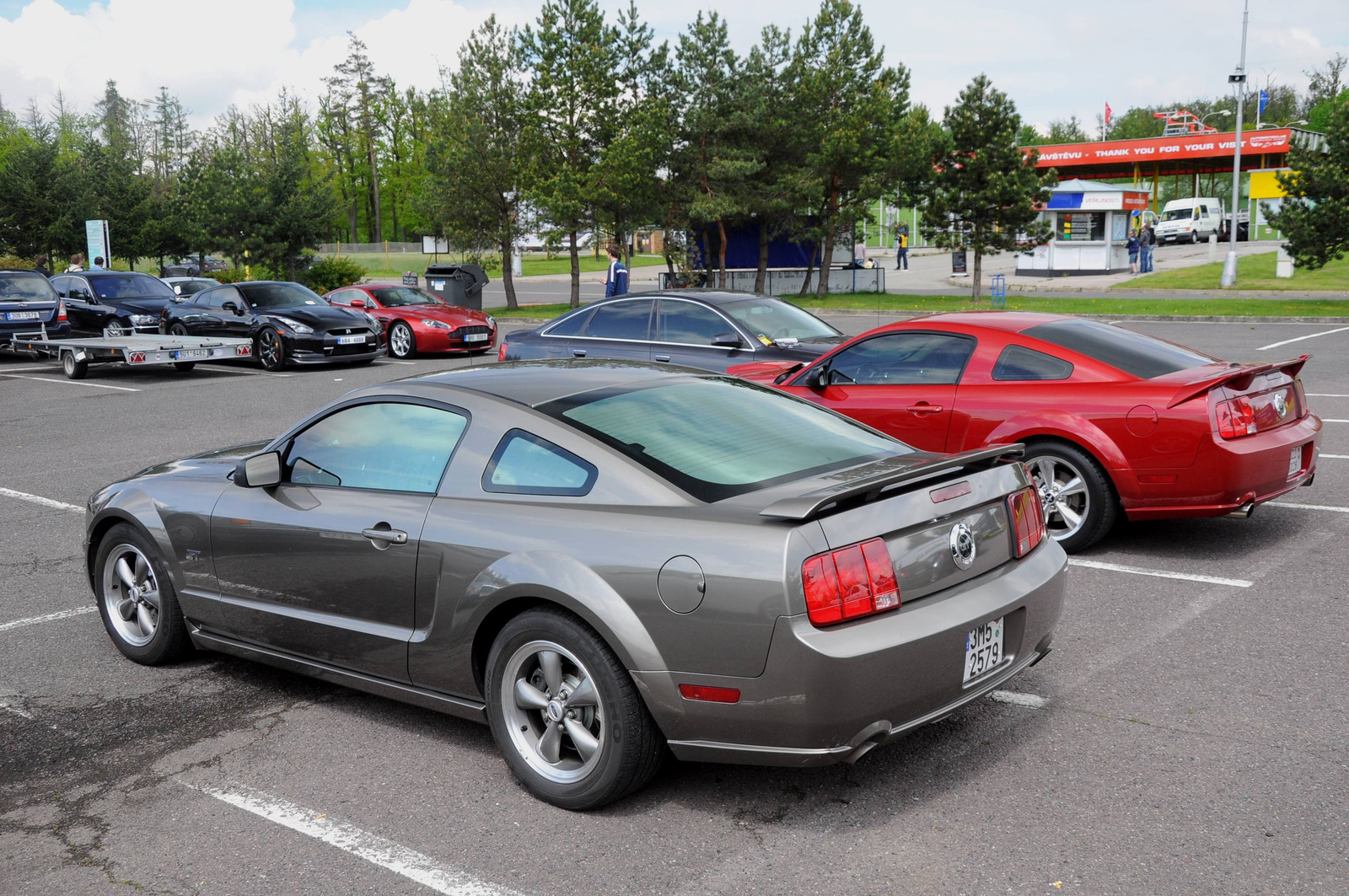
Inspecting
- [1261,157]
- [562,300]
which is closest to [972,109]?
[562,300]

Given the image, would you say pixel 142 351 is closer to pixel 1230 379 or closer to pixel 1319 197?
pixel 1230 379

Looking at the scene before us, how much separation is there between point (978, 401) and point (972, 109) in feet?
81.9

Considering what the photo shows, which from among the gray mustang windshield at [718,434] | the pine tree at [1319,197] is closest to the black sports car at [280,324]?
the gray mustang windshield at [718,434]

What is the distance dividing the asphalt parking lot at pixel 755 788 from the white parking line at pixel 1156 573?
153 mm

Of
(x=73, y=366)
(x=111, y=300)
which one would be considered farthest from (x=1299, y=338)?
(x=111, y=300)

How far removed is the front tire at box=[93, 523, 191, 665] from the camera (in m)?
5.05

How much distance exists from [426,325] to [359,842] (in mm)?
18260

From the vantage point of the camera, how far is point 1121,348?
7004 mm

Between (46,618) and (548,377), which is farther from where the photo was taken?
(46,618)

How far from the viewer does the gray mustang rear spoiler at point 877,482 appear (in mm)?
3311

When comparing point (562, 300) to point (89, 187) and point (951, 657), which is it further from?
point (951, 657)

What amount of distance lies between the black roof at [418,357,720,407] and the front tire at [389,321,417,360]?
55.5 ft

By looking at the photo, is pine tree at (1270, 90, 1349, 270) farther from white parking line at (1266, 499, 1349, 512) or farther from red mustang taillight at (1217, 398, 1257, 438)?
red mustang taillight at (1217, 398, 1257, 438)

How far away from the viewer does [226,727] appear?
4.50 meters
